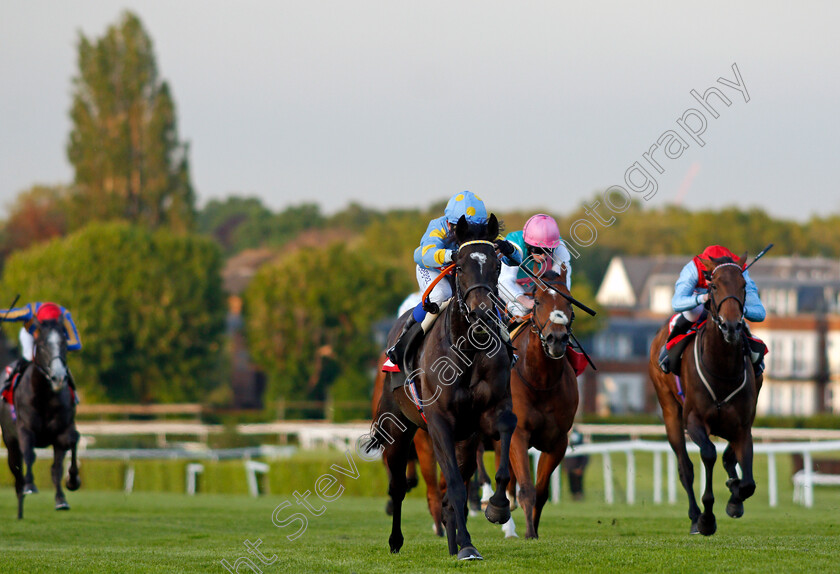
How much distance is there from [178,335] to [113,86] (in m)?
10.9

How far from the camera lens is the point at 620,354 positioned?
71625 mm

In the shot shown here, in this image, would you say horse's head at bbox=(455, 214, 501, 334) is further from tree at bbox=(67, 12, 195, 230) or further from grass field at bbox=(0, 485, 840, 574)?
tree at bbox=(67, 12, 195, 230)

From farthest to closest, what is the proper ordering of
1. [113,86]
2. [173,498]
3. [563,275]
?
[113,86] < [173,498] < [563,275]

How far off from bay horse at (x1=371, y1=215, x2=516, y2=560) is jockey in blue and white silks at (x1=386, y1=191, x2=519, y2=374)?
270mm

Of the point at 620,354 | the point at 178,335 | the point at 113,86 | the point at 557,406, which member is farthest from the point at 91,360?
the point at 557,406

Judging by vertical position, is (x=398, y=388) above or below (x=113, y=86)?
below

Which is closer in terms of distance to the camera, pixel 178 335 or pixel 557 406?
pixel 557 406

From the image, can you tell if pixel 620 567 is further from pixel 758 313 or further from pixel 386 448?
pixel 758 313

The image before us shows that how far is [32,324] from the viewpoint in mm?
12492

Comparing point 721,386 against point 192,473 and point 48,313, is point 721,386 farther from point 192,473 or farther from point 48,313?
point 192,473

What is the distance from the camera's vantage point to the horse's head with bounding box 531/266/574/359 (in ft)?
27.4

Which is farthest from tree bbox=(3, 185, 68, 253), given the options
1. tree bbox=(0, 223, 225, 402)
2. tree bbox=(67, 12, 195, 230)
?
tree bbox=(0, 223, 225, 402)

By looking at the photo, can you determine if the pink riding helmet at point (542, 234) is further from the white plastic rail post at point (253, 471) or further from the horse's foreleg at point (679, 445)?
the white plastic rail post at point (253, 471)

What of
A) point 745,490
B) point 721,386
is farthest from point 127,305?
point 745,490
